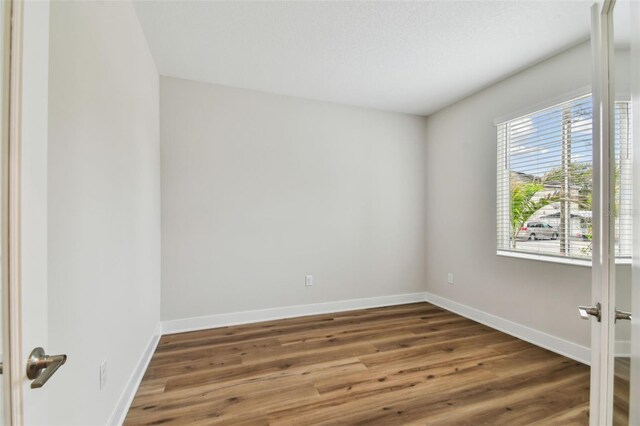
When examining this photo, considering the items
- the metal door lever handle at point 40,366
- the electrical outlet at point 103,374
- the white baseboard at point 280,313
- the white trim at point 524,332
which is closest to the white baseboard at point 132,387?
the electrical outlet at point 103,374

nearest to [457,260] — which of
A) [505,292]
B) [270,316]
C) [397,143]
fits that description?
[505,292]

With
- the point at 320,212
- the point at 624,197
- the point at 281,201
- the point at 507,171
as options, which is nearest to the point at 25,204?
the point at 624,197

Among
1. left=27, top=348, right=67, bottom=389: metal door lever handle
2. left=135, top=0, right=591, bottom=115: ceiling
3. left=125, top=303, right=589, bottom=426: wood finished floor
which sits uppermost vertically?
left=135, top=0, right=591, bottom=115: ceiling

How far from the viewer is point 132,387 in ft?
5.90

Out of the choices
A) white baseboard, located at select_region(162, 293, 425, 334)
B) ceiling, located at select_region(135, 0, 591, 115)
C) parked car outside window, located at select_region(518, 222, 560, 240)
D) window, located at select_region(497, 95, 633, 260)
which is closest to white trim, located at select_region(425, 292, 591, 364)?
white baseboard, located at select_region(162, 293, 425, 334)

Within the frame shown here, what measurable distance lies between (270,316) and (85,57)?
2.73 metres

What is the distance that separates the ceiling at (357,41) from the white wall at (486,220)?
224 millimetres

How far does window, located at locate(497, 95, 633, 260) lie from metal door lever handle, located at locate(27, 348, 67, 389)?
3146mm

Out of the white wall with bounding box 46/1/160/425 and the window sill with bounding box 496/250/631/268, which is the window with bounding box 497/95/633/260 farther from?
the white wall with bounding box 46/1/160/425

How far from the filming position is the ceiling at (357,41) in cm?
190

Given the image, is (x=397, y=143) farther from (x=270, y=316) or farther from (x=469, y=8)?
(x=270, y=316)

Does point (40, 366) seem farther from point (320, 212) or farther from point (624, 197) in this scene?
point (320, 212)

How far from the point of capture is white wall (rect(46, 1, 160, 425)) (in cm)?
99

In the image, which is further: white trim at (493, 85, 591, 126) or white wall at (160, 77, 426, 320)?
white wall at (160, 77, 426, 320)
